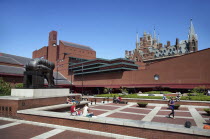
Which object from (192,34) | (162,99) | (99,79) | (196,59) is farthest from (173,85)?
(192,34)

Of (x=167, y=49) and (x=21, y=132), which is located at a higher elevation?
(x=167, y=49)

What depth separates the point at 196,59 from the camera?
35.4 metres

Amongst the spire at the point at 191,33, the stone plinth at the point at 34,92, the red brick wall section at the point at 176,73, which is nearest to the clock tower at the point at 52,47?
the red brick wall section at the point at 176,73

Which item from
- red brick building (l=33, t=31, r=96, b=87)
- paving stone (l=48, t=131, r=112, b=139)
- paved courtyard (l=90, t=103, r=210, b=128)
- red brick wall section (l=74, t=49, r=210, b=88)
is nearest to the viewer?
paving stone (l=48, t=131, r=112, b=139)

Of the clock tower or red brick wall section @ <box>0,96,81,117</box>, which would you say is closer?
red brick wall section @ <box>0,96,81,117</box>

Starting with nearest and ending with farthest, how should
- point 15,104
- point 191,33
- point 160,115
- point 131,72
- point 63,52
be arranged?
point 15,104, point 160,115, point 131,72, point 63,52, point 191,33

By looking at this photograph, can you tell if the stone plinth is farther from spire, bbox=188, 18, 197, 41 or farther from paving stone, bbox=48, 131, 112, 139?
spire, bbox=188, 18, 197, 41

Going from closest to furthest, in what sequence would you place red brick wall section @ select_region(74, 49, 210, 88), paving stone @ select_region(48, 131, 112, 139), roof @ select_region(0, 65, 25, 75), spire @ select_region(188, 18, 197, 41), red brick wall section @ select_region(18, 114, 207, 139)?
red brick wall section @ select_region(18, 114, 207, 139), paving stone @ select_region(48, 131, 112, 139), red brick wall section @ select_region(74, 49, 210, 88), roof @ select_region(0, 65, 25, 75), spire @ select_region(188, 18, 197, 41)

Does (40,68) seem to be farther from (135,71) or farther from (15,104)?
(135,71)

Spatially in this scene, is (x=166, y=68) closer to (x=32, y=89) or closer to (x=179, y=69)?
(x=179, y=69)

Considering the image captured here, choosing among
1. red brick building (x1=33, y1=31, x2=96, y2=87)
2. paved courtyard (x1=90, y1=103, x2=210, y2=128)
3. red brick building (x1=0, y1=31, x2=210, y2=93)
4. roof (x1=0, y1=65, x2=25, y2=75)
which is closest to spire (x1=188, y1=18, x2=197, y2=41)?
red brick building (x1=0, y1=31, x2=210, y2=93)

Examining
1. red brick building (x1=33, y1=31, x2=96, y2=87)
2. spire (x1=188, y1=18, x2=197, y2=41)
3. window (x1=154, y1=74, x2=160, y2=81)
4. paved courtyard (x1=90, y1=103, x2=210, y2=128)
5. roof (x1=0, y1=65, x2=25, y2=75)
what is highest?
spire (x1=188, y1=18, x2=197, y2=41)

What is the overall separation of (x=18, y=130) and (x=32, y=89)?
6877mm

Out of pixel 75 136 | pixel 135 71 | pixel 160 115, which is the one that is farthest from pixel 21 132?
pixel 135 71
